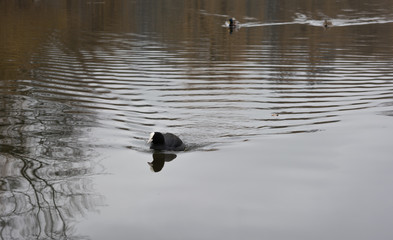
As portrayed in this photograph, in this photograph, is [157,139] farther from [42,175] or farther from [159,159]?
[42,175]

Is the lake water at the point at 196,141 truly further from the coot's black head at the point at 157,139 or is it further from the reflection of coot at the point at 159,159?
the coot's black head at the point at 157,139

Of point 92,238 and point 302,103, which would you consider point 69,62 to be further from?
point 92,238

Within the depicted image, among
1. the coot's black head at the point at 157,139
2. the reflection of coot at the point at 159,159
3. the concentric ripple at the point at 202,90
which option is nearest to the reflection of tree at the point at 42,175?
the concentric ripple at the point at 202,90

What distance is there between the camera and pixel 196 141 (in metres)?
13.1

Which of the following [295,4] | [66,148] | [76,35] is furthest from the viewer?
[295,4]

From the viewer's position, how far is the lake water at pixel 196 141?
9125mm

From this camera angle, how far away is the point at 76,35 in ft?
105

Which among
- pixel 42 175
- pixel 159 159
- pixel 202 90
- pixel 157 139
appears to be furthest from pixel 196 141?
pixel 202 90

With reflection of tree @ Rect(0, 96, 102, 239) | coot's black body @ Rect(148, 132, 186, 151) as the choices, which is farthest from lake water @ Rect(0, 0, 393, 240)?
coot's black body @ Rect(148, 132, 186, 151)

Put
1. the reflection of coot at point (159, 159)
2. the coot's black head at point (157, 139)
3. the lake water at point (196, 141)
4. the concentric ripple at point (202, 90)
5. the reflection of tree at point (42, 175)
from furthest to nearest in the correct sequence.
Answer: the concentric ripple at point (202, 90), the coot's black head at point (157, 139), the reflection of coot at point (159, 159), the lake water at point (196, 141), the reflection of tree at point (42, 175)

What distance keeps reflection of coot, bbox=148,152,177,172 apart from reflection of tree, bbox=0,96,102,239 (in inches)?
Answer: 43.9

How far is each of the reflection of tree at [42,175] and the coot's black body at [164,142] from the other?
129cm

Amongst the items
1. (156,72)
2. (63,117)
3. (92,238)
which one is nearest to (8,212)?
(92,238)

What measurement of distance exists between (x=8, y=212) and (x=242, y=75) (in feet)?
41.5
